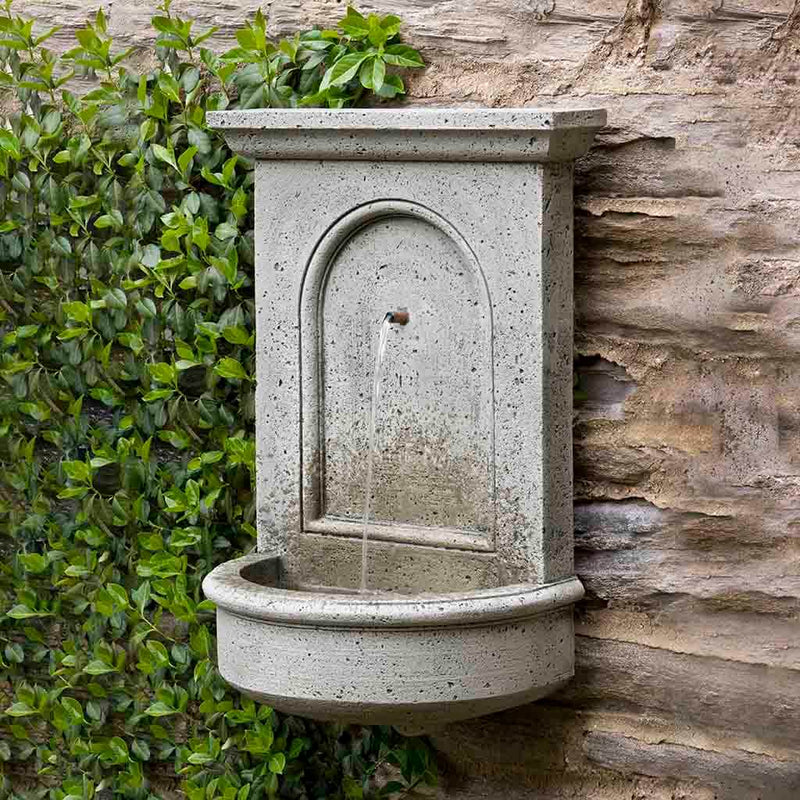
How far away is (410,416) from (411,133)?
22.9 inches

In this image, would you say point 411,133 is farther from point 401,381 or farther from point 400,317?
point 401,381

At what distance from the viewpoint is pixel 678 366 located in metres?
2.94

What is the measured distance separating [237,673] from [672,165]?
1313 mm

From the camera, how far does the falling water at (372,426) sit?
312 cm

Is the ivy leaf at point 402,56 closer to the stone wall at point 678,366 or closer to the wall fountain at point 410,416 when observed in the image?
the stone wall at point 678,366

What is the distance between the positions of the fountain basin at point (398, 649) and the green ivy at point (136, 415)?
520 mm

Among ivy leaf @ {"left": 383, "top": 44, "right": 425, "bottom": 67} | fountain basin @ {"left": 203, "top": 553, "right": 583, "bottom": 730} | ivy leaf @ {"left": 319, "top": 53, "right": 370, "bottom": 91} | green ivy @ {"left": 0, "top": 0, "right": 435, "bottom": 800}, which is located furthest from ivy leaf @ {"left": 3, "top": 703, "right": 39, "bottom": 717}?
ivy leaf @ {"left": 383, "top": 44, "right": 425, "bottom": 67}

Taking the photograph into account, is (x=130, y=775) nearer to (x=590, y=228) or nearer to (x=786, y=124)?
(x=590, y=228)

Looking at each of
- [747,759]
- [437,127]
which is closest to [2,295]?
[437,127]

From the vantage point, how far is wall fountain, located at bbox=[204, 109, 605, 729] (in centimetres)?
285

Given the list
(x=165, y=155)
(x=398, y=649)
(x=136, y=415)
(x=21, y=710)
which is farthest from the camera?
(x=21, y=710)

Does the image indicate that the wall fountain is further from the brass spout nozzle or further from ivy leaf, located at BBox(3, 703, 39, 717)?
ivy leaf, located at BBox(3, 703, 39, 717)

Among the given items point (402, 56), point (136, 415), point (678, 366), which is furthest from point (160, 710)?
point (402, 56)

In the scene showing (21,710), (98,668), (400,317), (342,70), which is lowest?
(21,710)
